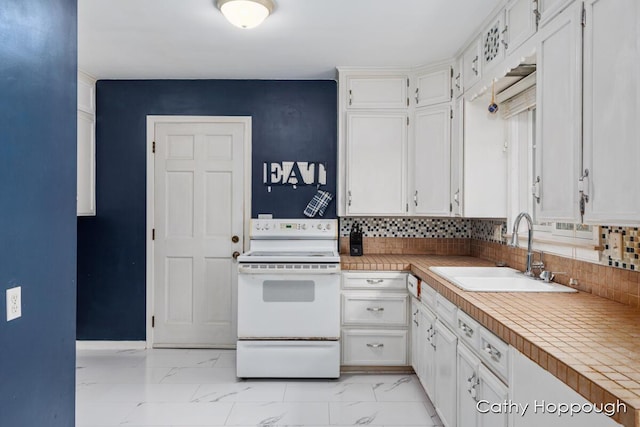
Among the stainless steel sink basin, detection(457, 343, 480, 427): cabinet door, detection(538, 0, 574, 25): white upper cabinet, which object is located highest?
detection(538, 0, 574, 25): white upper cabinet

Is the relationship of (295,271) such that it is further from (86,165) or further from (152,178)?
(86,165)

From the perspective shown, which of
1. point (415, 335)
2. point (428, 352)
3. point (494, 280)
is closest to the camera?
point (494, 280)

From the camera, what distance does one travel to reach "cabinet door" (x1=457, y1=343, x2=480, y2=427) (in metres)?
1.80

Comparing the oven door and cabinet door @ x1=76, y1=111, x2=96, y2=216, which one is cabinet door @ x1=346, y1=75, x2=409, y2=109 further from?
cabinet door @ x1=76, y1=111, x2=96, y2=216

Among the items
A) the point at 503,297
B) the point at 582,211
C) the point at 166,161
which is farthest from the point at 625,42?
the point at 166,161

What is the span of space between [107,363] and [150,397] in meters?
0.85

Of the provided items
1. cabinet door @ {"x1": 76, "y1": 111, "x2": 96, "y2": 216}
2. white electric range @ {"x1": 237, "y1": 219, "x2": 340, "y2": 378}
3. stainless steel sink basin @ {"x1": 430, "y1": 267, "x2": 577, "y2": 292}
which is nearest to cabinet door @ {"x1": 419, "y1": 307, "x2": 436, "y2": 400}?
stainless steel sink basin @ {"x1": 430, "y1": 267, "x2": 577, "y2": 292}

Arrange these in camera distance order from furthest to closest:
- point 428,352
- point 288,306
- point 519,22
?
point 288,306 → point 428,352 → point 519,22

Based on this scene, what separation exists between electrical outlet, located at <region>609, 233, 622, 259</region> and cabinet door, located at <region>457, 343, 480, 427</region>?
0.72 metres

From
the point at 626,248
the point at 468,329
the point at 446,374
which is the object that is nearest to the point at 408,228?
the point at 446,374

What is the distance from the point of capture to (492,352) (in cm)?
162

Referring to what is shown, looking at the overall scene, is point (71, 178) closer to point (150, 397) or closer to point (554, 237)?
point (150, 397)

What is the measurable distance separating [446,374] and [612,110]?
1437 mm

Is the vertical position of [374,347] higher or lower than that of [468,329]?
lower
